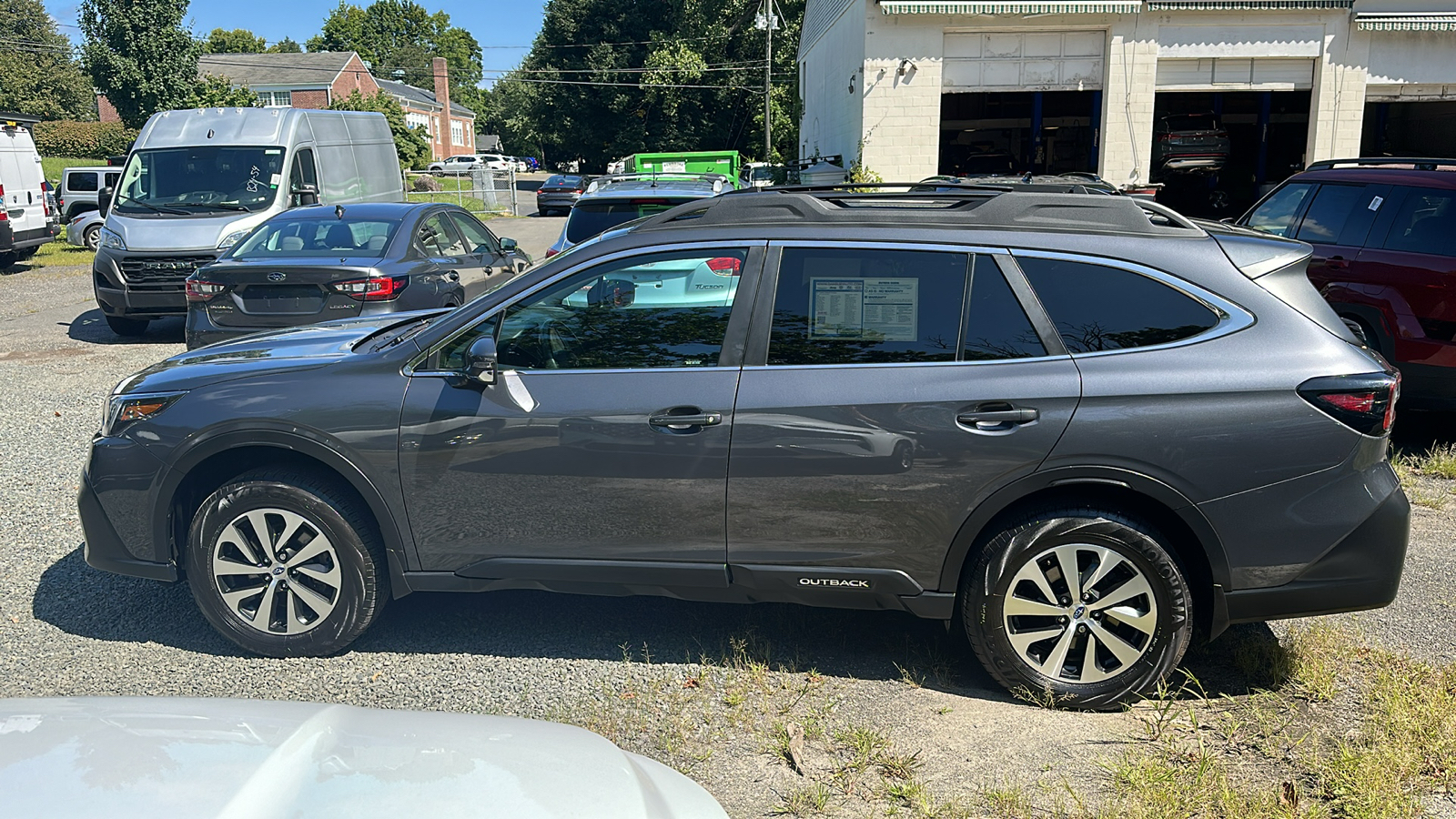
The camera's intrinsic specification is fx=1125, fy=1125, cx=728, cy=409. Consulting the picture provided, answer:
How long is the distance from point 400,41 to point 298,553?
129 m

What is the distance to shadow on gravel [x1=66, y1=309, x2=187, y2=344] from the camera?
42.9 ft

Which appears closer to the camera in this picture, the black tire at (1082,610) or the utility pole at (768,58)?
the black tire at (1082,610)

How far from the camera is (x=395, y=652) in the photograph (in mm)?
4625

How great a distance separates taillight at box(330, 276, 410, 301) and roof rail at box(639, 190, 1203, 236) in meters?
5.09

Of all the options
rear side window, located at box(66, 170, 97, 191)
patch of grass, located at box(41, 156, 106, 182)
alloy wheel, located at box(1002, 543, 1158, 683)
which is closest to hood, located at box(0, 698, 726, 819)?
alloy wheel, located at box(1002, 543, 1158, 683)

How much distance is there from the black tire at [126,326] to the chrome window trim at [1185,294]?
1191 centimetres

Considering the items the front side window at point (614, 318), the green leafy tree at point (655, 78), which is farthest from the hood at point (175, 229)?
the green leafy tree at point (655, 78)

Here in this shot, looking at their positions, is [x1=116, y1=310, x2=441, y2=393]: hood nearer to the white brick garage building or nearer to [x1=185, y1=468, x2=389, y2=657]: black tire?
[x1=185, y1=468, x2=389, y2=657]: black tire

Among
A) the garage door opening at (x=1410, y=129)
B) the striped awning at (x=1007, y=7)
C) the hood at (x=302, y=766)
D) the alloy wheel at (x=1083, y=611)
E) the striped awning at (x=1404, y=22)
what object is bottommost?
the alloy wheel at (x=1083, y=611)

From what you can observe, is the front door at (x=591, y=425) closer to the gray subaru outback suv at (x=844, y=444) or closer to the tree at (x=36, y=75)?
the gray subaru outback suv at (x=844, y=444)

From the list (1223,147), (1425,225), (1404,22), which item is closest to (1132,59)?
(1223,147)

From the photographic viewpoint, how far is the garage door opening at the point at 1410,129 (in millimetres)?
24641

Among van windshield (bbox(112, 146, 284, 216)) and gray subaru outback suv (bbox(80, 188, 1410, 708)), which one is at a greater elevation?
van windshield (bbox(112, 146, 284, 216))

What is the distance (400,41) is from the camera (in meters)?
122
